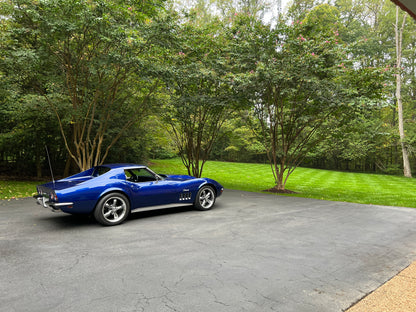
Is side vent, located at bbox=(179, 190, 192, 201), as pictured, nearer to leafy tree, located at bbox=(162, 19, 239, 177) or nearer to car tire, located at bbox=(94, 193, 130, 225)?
car tire, located at bbox=(94, 193, 130, 225)

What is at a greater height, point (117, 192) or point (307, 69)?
point (307, 69)

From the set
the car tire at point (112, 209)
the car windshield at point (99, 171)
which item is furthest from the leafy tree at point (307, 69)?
the car tire at point (112, 209)

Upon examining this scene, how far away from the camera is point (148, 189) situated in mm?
5750

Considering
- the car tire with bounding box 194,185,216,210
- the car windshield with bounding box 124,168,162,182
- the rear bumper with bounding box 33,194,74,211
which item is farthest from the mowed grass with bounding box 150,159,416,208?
the rear bumper with bounding box 33,194,74,211

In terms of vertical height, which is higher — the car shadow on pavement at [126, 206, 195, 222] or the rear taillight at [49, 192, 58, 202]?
the rear taillight at [49, 192, 58, 202]

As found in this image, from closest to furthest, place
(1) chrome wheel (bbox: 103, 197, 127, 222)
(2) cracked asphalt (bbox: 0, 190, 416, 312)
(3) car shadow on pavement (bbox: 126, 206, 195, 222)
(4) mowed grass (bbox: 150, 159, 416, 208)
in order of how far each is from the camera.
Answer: (2) cracked asphalt (bbox: 0, 190, 416, 312)
(1) chrome wheel (bbox: 103, 197, 127, 222)
(3) car shadow on pavement (bbox: 126, 206, 195, 222)
(4) mowed grass (bbox: 150, 159, 416, 208)

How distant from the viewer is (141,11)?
341 inches

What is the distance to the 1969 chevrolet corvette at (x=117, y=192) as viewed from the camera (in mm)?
4863

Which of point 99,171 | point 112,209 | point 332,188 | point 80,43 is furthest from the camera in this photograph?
point 332,188

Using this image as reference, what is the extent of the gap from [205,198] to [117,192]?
237 centimetres

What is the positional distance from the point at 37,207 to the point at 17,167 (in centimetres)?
1046

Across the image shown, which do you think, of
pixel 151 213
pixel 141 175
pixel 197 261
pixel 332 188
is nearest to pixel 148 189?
pixel 141 175

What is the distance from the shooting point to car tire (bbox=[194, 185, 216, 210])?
663 cm

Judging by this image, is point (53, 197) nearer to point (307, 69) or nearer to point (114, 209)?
point (114, 209)
